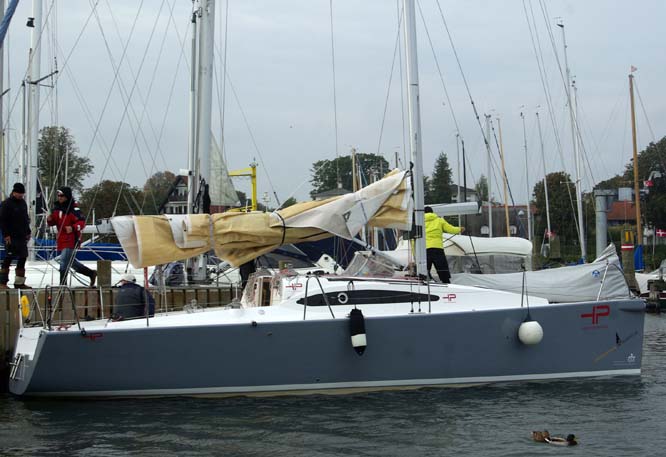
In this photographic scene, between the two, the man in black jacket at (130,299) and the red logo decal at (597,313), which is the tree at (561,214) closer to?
the red logo decal at (597,313)

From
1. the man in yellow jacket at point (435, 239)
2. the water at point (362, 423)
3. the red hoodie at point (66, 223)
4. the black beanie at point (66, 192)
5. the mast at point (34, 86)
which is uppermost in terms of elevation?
the mast at point (34, 86)

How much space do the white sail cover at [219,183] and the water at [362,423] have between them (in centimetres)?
602

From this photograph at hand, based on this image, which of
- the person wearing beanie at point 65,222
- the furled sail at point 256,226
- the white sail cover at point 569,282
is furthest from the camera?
the person wearing beanie at point 65,222

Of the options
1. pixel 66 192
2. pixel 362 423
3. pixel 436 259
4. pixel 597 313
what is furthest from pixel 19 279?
pixel 597 313

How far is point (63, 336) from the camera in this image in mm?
9969

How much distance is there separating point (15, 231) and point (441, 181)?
73810 millimetres

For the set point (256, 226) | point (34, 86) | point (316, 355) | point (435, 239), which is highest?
point (34, 86)

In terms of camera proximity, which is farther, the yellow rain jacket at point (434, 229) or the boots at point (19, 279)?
the yellow rain jacket at point (434, 229)

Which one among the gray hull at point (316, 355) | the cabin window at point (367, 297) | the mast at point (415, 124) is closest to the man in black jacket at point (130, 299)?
the gray hull at point (316, 355)

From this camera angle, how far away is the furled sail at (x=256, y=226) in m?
10.7

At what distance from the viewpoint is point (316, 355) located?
10.5 meters

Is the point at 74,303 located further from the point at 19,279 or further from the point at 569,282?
the point at 569,282

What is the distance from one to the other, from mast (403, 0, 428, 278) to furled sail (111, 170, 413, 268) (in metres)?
0.33

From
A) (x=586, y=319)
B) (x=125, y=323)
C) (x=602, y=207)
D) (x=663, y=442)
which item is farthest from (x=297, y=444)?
(x=602, y=207)
